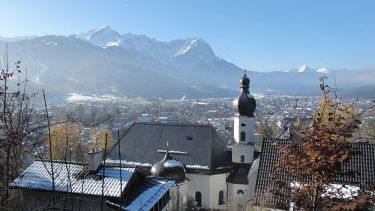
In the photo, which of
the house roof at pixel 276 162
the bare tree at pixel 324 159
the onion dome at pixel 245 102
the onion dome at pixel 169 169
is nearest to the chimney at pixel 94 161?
the onion dome at pixel 169 169

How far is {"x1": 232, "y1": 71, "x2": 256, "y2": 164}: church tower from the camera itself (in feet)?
106

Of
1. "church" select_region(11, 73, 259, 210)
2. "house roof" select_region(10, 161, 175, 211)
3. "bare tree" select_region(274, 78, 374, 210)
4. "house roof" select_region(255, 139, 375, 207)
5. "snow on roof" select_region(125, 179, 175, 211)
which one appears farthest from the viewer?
"church" select_region(11, 73, 259, 210)

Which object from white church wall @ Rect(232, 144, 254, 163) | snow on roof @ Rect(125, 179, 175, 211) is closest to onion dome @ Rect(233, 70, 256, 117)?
white church wall @ Rect(232, 144, 254, 163)

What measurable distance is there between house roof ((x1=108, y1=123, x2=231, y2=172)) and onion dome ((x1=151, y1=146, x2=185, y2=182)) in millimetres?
1901

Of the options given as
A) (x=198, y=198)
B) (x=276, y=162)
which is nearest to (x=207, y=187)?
(x=198, y=198)

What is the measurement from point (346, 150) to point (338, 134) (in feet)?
1.14

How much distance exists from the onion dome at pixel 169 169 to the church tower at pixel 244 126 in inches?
206

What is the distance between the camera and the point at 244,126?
108 ft

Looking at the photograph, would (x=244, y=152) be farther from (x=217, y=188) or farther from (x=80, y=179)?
(x=80, y=179)

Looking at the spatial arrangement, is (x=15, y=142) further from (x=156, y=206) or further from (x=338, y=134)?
(x=156, y=206)

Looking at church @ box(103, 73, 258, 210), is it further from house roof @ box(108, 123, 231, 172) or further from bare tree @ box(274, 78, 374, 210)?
bare tree @ box(274, 78, 374, 210)

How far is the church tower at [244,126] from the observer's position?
32.4 metres

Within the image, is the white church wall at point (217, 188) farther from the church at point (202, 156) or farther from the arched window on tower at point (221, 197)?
the arched window on tower at point (221, 197)

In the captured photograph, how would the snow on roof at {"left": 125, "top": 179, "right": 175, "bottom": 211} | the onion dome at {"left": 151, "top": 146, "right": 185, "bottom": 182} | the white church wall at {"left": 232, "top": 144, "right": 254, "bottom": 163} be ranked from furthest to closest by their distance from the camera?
the white church wall at {"left": 232, "top": 144, "right": 254, "bottom": 163}
the onion dome at {"left": 151, "top": 146, "right": 185, "bottom": 182}
the snow on roof at {"left": 125, "top": 179, "right": 175, "bottom": 211}
